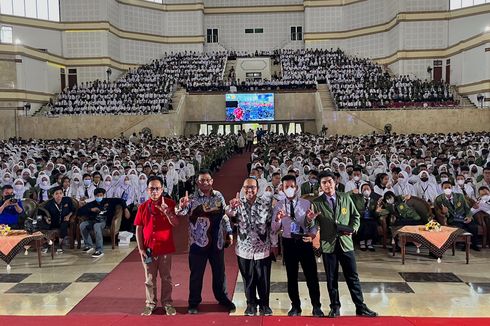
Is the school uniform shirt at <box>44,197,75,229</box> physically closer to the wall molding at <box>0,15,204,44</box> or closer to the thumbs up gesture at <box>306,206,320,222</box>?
the thumbs up gesture at <box>306,206,320,222</box>

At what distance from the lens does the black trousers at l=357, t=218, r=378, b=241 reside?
29.5 ft

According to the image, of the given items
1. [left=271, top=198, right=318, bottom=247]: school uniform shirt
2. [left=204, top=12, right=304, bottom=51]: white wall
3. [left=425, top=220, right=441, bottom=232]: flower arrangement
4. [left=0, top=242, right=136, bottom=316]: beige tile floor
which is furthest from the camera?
[left=204, top=12, right=304, bottom=51]: white wall

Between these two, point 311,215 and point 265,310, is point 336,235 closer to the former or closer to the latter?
point 311,215

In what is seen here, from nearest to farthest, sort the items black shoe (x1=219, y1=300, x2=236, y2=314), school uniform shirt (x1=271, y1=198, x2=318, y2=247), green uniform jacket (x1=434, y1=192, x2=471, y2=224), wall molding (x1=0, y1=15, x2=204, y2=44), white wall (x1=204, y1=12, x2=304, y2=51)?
1. school uniform shirt (x1=271, y1=198, x2=318, y2=247)
2. black shoe (x1=219, y1=300, x2=236, y2=314)
3. green uniform jacket (x1=434, y1=192, x2=471, y2=224)
4. wall molding (x1=0, y1=15, x2=204, y2=44)
5. white wall (x1=204, y1=12, x2=304, y2=51)

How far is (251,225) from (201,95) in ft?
92.4

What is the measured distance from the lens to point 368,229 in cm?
898

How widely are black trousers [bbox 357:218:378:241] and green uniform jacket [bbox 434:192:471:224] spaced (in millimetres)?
1252

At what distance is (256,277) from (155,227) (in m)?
1.37

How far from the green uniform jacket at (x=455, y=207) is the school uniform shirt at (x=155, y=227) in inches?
218

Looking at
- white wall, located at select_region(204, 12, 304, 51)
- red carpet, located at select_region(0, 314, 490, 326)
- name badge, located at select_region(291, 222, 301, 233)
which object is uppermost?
white wall, located at select_region(204, 12, 304, 51)

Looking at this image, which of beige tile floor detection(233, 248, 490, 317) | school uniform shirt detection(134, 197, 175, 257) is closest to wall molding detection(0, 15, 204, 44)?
beige tile floor detection(233, 248, 490, 317)

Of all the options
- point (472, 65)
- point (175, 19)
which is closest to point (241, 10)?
point (175, 19)

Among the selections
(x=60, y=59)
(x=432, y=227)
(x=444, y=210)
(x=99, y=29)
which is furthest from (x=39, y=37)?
(x=432, y=227)

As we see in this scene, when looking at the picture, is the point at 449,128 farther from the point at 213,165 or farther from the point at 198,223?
the point at 198,223
